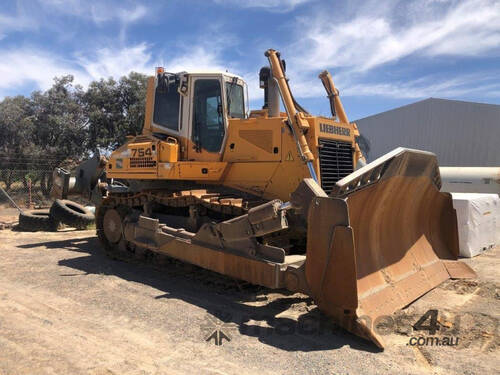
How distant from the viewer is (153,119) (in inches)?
296

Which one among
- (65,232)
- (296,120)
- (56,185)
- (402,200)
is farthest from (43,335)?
(65,232)

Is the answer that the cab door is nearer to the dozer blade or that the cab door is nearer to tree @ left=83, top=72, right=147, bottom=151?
the dozer blade

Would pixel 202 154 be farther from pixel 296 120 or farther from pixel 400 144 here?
pixel 400 144

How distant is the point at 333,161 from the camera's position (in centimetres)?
609

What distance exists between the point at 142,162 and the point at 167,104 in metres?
1.18

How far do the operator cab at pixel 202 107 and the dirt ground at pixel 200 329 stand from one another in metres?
2.15

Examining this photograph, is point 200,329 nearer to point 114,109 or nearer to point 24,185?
point 24,185

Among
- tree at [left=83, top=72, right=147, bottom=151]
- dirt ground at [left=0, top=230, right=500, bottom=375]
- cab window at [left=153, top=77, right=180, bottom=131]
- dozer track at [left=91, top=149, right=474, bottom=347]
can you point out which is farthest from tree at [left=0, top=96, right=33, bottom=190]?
dozer track at [left=91, top=149, right=474, bottom=347]

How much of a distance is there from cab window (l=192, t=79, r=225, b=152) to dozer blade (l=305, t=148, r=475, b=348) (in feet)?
9.63

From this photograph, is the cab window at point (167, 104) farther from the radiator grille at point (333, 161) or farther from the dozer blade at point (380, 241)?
the dozer blade at point (380, 241)

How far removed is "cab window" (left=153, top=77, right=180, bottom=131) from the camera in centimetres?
705

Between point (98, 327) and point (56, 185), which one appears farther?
point (56, 185)

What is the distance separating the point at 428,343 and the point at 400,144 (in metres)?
22.4

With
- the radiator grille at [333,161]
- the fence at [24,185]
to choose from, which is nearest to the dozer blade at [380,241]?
the radiator grille at [333,161]
